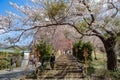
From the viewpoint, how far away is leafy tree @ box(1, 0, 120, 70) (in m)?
10.9

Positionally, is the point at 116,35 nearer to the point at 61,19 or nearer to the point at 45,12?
the point at 61,19

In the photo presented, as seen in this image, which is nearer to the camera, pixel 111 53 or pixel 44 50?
pixel 111 53

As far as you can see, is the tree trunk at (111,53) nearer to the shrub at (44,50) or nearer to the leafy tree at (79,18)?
the leafy tree at (79,18)

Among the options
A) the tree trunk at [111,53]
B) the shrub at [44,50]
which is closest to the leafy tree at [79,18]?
the tree trunk at [111,53]

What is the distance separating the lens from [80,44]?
2331cm

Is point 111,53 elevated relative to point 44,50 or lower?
lower

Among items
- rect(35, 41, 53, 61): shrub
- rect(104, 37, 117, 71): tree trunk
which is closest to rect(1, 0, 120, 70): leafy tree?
rect(104, 37, 117, 71): tree trunk

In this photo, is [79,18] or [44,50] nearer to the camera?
[79,18]

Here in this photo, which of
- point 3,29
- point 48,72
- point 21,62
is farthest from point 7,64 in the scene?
point 3,29

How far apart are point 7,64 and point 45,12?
49.0 feet

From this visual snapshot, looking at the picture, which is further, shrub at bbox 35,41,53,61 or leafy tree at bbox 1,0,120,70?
shrub at bbox 35,41,53,61

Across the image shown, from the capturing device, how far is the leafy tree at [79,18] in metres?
10.9

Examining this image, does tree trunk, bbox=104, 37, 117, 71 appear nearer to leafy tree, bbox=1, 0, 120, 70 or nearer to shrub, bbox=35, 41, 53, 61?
leafy tree, bbox=1, 0, 120, 70

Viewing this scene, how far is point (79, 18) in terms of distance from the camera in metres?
12.5
